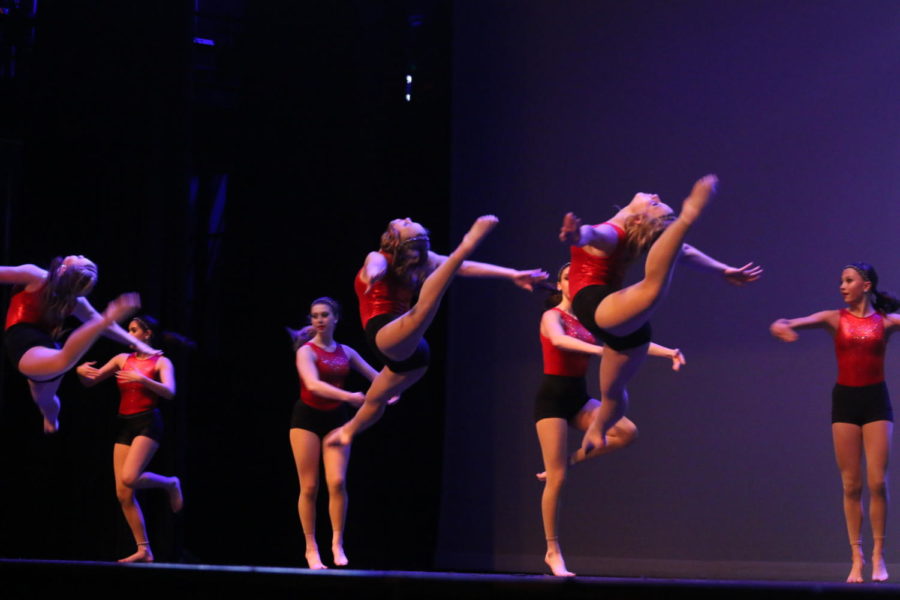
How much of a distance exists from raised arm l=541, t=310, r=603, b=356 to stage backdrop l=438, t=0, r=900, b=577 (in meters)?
2.08

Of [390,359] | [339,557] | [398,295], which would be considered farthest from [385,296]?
[339,557]

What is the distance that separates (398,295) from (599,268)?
3.47 ft

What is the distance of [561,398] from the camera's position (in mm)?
5305

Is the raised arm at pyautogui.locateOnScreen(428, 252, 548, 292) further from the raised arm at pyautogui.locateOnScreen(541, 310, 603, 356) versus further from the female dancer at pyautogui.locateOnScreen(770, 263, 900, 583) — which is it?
the female dancer at pyautogui.locateOnScreen(770, 263, 900, 583)

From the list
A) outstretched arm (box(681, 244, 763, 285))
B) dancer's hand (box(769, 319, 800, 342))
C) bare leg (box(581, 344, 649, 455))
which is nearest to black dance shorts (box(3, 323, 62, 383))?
bare leg (box(581, 344, 649, 455))

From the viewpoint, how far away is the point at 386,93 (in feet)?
24.7

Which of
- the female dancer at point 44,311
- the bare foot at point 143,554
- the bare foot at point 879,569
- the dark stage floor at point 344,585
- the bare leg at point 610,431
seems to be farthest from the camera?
the bare foot at point 143,554

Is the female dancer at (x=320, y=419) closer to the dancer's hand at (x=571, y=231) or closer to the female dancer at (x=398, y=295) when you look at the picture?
the female dancer at (x=398, y=295)

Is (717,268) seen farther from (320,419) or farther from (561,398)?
(320,419)

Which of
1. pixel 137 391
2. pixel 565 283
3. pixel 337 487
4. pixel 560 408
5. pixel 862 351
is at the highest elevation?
pixel 565 283

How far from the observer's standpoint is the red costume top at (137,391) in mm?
6469

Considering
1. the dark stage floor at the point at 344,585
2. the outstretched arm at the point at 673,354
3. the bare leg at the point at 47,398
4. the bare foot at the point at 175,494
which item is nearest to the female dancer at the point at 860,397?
the outstretched arm at the point at 673,354

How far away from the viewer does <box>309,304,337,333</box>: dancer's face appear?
5.94 meters

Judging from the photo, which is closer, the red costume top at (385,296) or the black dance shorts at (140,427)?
the red costume top at (385,296)
